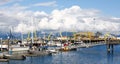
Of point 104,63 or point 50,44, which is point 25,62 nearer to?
point 104,63

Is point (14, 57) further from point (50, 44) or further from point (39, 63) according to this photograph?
point (50, 44)

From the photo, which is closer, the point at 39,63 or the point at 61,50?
the point at 39,63

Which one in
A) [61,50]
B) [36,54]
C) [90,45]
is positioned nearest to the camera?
[36,54]

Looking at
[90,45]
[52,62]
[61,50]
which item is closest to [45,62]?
[52,62]

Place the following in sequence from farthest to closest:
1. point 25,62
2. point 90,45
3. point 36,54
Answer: point 90,45 < point 36,54 < point 25,62

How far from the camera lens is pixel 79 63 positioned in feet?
328

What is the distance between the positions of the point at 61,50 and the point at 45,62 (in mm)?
44884

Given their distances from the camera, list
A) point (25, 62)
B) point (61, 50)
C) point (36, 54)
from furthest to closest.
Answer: point (61, 50) → point (36, 54) → point (25, 62)

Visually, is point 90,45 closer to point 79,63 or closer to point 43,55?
point 43,55

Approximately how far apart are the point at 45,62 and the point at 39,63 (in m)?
3.71

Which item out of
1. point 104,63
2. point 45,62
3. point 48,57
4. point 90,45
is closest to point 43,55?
point 48,57

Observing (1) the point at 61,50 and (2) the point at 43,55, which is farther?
(1) the point at 61,50

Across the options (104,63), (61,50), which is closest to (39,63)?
(104,63)

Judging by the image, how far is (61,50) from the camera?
485ft
